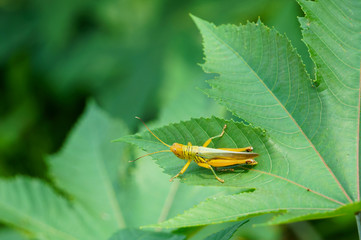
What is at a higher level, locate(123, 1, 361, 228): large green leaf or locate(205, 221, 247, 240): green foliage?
locate(123, 1, 361, 228): large green leaf

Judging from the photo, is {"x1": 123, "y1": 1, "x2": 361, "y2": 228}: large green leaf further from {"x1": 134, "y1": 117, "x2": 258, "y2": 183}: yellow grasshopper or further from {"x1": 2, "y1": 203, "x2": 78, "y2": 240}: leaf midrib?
{"x1": 2, "y1": 203, "x2": 78, "y2": 240}: leaf midrib

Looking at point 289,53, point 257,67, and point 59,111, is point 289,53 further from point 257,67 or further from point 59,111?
point 59,111

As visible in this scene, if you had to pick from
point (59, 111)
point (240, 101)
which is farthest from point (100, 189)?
point (59, 111)

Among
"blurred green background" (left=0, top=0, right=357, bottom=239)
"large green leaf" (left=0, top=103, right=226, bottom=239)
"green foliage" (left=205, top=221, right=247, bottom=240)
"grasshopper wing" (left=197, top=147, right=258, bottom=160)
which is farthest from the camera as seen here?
"blurred green background" (left=0, top=0, right=357, bottom=239)

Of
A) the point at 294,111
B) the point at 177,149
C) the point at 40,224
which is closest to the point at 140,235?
the point at 177,149

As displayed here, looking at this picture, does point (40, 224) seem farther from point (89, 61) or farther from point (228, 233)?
point (89, 61)

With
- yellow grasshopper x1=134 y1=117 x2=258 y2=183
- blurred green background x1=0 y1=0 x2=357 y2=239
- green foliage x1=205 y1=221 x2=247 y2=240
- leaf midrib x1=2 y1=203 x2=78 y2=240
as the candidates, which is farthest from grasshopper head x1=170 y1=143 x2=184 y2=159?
blurred green background x1=0 y1=0 x2=357 y2=239
